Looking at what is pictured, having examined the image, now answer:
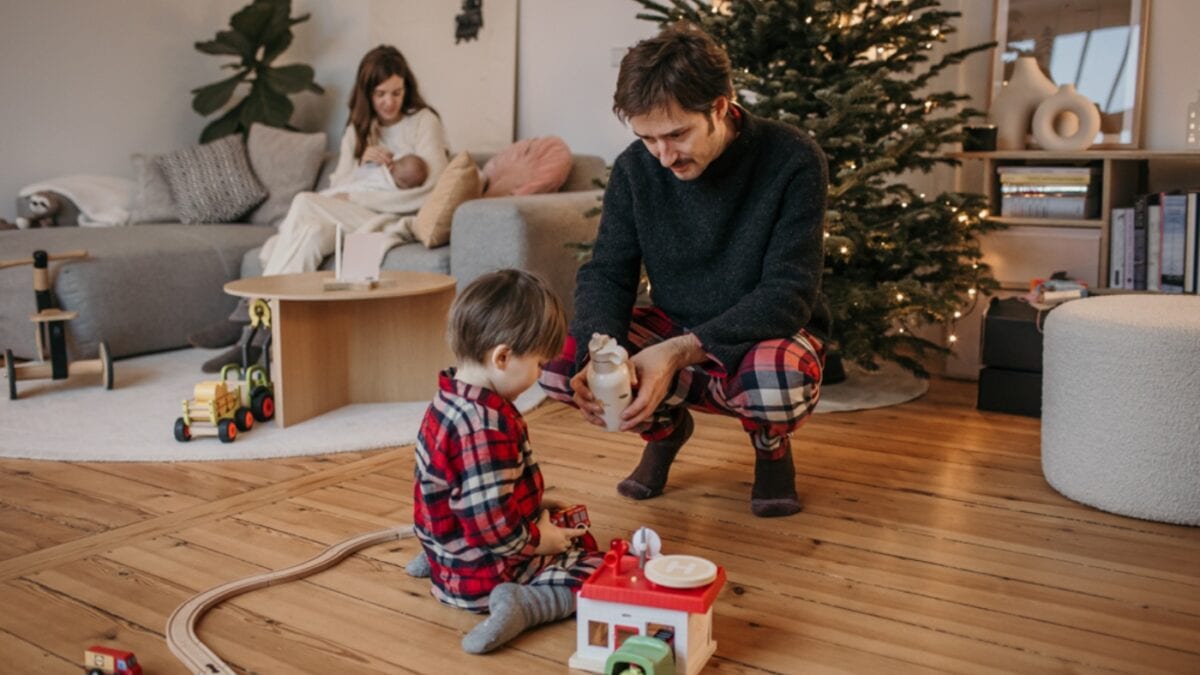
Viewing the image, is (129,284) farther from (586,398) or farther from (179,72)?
(586,398)

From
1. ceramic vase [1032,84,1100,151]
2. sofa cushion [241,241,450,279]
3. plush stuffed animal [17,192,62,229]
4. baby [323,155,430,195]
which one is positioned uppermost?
ceramic vase [1032,84,1100,151]

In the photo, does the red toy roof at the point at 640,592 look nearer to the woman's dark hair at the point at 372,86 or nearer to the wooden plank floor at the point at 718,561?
the wooden plank floor at the point at 718,561

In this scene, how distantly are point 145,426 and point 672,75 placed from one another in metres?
1.83

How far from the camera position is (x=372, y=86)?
3865 millimetres

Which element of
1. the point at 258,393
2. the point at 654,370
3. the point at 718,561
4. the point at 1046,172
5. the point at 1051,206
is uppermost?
the point at 1046,172

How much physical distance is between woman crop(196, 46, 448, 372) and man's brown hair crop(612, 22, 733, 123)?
78.6 inches

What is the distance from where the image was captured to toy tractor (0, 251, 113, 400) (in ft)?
10.6

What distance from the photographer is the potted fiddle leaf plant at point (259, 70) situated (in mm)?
4945

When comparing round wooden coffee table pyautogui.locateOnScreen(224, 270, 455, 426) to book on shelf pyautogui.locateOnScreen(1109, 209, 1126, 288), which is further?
book on shelf pyautogui.locateOnScreen(1109, 209, 1126, 288)

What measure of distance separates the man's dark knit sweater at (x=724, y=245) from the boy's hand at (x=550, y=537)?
39 centimetres

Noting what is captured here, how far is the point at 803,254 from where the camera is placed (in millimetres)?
1964

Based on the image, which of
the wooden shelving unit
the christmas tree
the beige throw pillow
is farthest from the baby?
the wooden shelving unit

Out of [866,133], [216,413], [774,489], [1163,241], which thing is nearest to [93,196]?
[216,413]

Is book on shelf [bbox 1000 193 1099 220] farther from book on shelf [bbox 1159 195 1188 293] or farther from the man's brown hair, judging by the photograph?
the man's brown hair
